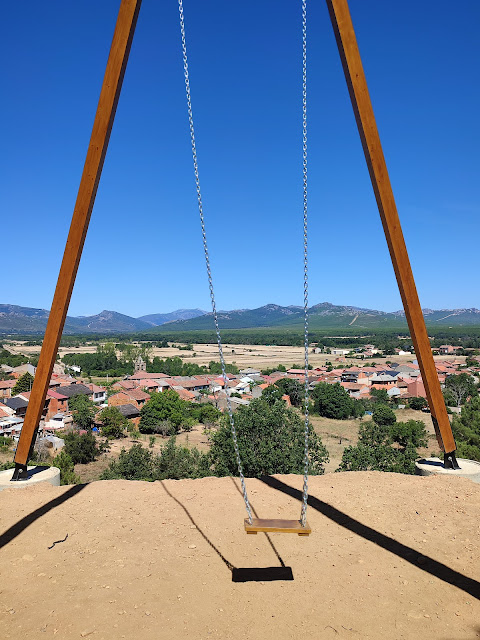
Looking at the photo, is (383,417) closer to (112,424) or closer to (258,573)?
(112,424)

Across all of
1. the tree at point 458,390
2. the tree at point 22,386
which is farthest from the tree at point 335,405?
the tree at point 22,386

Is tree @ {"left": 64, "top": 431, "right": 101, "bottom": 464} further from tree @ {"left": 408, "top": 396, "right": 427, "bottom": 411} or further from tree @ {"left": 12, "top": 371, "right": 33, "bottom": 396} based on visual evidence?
tree @ {"left": 408, "top": 396, "right": 427, "bottom": 411}

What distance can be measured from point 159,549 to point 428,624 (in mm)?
2991

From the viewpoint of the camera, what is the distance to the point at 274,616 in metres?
3.90

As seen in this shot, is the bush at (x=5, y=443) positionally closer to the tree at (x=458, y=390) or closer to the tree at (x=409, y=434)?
the tree at (x=409, y=434)

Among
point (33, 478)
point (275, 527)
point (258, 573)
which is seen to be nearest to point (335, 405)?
point (33, 478)

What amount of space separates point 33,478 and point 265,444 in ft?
21.2

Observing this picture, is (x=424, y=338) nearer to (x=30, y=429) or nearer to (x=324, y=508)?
(x=324, y=508)

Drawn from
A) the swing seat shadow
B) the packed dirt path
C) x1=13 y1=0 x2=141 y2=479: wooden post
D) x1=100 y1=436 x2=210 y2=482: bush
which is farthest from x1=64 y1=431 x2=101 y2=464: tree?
the swing seat shadow

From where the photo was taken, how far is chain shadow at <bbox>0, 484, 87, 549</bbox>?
538 cm

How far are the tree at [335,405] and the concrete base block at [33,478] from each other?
116 feet

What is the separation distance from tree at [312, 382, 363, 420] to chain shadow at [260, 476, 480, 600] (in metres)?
34.6

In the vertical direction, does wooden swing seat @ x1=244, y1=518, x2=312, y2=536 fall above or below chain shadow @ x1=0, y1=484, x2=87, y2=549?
above

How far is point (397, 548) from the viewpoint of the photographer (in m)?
5.19
